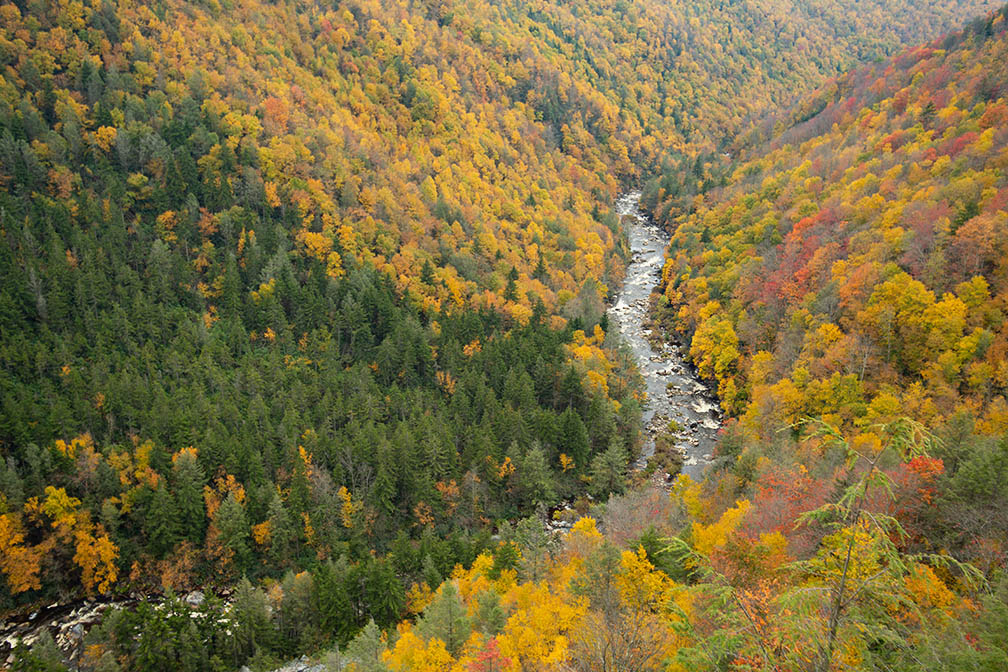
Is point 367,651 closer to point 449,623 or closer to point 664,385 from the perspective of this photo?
point 449,623

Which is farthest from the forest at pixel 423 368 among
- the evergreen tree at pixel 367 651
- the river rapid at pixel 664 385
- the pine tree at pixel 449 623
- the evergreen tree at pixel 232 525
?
the river rapid at pixel 664 385

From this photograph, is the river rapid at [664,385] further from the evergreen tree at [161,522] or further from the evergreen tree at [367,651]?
the evergreen tree at [161,522]

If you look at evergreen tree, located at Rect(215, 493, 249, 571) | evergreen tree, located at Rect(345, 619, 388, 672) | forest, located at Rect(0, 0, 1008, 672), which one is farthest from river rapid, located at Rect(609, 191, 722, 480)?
evergreen tree, located at Rect(215, 493, 249, 571)

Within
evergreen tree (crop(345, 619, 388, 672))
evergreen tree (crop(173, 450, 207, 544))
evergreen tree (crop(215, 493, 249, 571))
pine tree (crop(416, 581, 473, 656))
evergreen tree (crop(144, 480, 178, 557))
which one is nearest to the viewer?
pine tree (crop(416, 581, 473, 656))

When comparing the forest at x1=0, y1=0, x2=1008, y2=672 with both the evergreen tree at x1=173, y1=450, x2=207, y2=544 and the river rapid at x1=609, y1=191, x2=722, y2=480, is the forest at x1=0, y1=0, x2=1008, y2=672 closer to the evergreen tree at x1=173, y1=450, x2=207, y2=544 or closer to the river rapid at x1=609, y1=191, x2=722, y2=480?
the evergreen tree at x1=173, y1=450, x2=207, y2=544

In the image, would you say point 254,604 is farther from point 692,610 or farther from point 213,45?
point 213,45

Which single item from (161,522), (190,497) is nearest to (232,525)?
(190,497)
